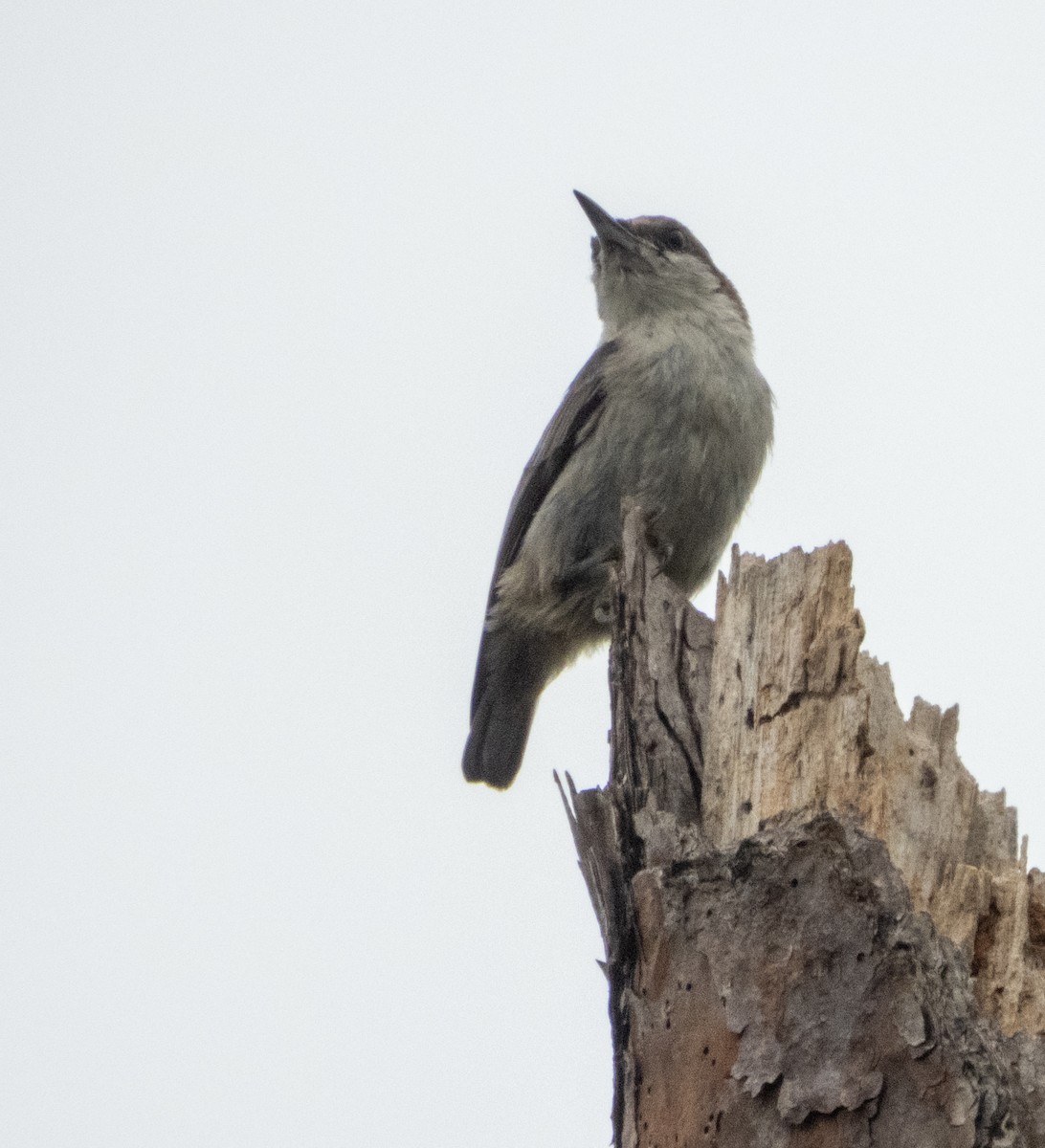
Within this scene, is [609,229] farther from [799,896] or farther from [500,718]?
[799,896]

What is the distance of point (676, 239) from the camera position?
774 centimetres

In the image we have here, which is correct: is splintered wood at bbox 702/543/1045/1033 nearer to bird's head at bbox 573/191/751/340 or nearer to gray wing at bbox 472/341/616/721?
gray wing at bbox 472/341/616/721

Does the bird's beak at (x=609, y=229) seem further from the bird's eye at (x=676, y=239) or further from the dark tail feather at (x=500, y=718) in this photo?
the dark tail feather at (x=500, y=718)

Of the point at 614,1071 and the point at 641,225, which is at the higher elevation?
the point at 641,225

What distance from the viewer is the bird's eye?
769 centimetres

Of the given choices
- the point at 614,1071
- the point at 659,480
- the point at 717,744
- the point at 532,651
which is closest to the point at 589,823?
the point at 717,744

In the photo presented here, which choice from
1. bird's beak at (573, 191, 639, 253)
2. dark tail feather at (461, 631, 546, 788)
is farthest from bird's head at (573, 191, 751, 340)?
dark tail feather at (461, 631, 546, 788)

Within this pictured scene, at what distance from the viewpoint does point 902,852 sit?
12.5 feet

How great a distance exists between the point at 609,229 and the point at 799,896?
4.81m

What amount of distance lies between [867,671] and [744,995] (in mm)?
1145

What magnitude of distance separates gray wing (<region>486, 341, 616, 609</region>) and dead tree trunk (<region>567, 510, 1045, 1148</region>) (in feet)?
7.49

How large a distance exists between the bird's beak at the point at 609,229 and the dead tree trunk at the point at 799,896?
331 cm

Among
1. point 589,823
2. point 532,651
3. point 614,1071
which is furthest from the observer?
point 532,651

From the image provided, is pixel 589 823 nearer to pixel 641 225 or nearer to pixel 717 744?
pixel 717 744
